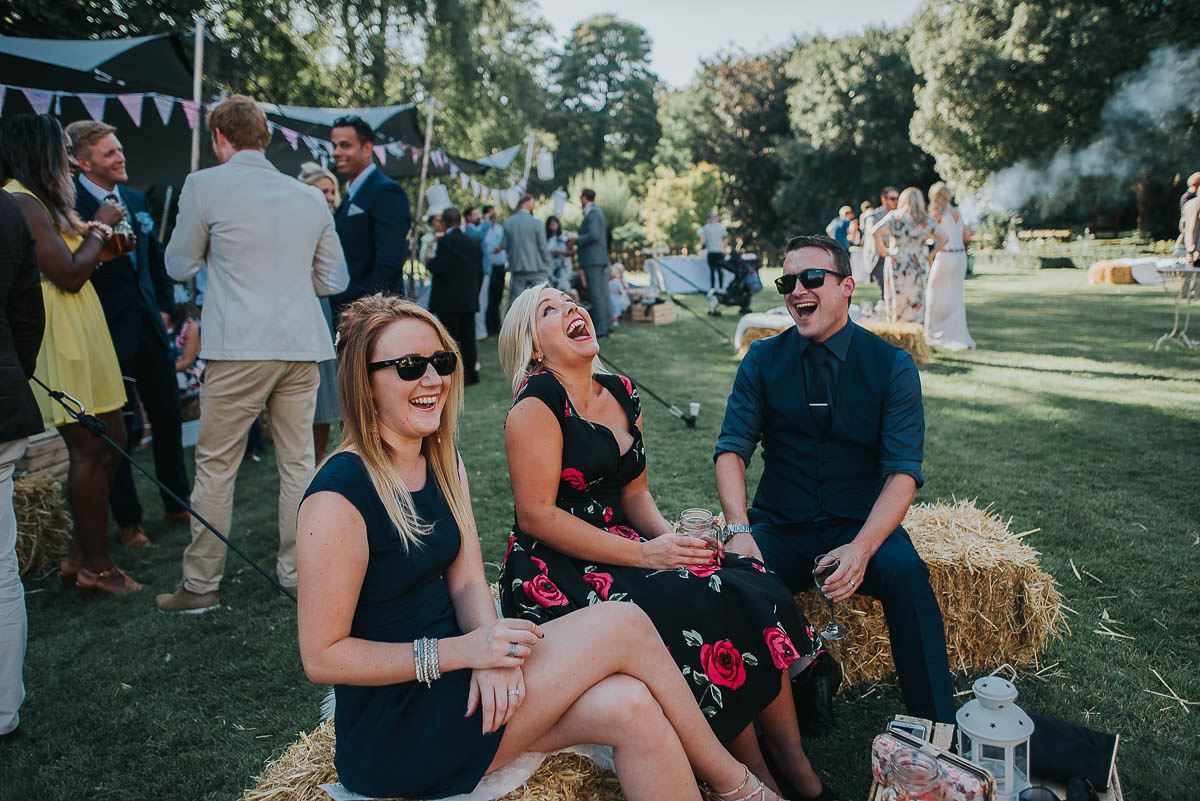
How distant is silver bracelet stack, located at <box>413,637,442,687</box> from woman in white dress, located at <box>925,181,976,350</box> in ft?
32.7

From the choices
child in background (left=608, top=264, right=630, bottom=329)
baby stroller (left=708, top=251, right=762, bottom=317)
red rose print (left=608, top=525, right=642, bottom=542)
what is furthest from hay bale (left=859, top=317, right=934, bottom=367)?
red rose print (left=608, top=525, right=642, bottom=542)

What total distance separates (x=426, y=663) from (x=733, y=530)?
143 centimetres

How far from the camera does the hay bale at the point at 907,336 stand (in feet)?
29.7

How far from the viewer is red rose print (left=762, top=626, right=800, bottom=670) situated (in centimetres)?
224

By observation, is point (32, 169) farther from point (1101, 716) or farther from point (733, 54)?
point (733, 54)

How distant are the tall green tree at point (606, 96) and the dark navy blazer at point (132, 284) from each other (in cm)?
5615

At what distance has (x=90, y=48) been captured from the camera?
22.8ft

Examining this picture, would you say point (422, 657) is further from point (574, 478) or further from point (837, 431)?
point (837, 431)

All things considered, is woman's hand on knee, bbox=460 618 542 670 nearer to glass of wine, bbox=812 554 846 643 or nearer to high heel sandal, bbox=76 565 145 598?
glass of wine, bbox=812 554 846 643

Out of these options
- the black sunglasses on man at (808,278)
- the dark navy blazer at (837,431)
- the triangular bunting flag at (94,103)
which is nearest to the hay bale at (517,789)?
the dark navy blazer at (837,431)

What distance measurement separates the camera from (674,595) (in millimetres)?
2301

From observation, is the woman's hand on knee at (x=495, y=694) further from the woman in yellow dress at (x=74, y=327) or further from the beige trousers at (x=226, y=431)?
the woman in yellow dress at (x=74, y=327)

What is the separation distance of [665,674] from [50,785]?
7.33ft

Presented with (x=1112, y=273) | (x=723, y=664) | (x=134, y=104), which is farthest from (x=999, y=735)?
(x=1112, y=273)
